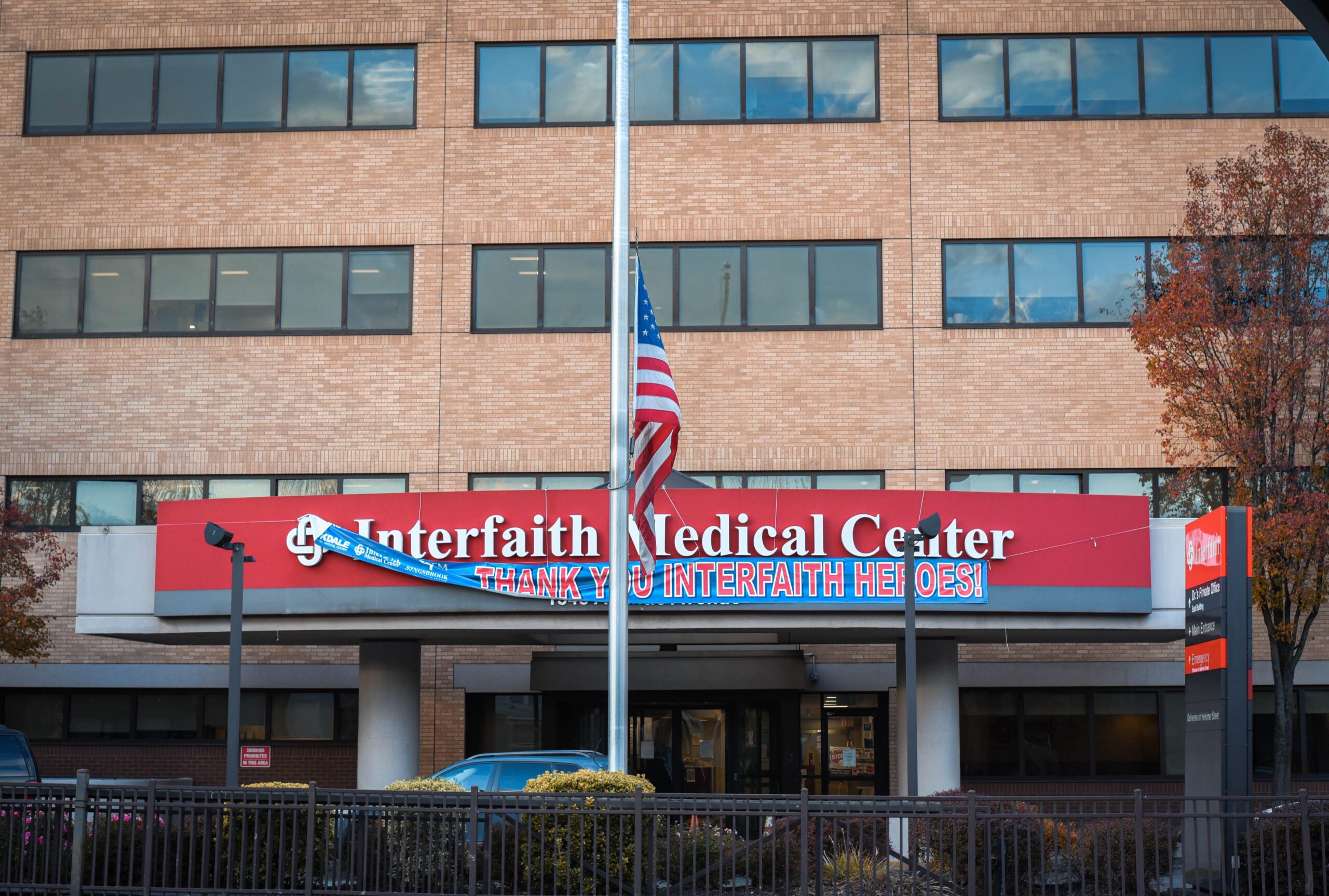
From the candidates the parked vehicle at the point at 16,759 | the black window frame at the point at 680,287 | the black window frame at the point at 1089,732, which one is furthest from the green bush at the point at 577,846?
the black window frame at the point at 680,287

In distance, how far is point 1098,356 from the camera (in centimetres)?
2527

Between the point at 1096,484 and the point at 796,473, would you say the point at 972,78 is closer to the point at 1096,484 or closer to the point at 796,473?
the point at 1096,484

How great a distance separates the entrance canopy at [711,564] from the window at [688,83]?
31.3 feet

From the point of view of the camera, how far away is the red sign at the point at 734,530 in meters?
19.5

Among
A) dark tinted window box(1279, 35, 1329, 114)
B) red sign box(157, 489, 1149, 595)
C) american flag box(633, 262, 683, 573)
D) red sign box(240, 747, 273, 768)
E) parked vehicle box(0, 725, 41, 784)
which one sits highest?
dark tinted window box(1279, 35, 1329, 114)

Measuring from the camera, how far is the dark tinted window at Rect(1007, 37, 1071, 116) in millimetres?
26172

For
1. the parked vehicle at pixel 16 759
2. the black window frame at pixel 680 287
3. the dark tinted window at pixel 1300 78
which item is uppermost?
the dark tinted window at pixel 1300 78

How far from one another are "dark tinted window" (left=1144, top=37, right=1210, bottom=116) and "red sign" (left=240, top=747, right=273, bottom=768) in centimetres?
1981

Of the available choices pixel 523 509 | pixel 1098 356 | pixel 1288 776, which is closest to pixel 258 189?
pixel 523 509

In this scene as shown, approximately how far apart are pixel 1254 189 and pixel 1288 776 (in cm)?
961

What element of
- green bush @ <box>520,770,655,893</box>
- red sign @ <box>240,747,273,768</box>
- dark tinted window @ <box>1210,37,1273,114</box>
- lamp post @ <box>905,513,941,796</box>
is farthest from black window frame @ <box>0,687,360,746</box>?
dark tinted window @ <box>1210,37,1273,114</box>

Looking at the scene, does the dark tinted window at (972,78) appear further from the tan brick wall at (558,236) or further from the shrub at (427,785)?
the shrub at (427,785)

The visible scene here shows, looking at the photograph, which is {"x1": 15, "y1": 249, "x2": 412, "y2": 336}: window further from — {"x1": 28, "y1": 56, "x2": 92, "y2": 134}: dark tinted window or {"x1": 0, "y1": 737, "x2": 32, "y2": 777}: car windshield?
{"x1": 0, "y1": 737, "x2": 32, "y2": 777}: car windshield

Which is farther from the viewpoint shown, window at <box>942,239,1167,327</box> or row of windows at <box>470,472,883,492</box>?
window at <box>942,239,1167,327</box>
